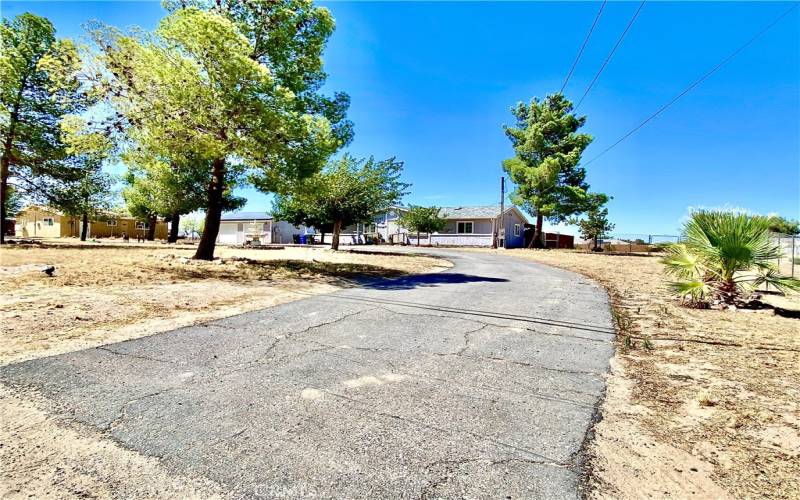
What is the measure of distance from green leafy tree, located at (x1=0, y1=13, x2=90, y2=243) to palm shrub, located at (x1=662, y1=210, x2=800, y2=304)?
2217cm

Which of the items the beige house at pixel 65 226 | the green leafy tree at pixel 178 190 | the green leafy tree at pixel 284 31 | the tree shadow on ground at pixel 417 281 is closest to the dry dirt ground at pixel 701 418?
the tree shadow on ground at pixel 417 281

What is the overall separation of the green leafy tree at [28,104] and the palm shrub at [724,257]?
22.2 m

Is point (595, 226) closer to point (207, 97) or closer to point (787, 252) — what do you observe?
point (787, 252)

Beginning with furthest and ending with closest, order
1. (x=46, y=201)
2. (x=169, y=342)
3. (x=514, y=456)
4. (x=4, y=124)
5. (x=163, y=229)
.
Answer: (x=163, y=229)
(x=46, y=201)
(x=4, y=124)
(x=169, y=342)
(x=514, y=456)

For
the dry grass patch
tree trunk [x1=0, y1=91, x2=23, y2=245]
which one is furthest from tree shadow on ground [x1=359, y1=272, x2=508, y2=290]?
tree trunk [x1=0, y1=91, x2=23, y2=245]

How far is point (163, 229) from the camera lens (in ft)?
161

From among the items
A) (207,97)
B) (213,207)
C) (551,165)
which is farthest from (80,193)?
(551,165)

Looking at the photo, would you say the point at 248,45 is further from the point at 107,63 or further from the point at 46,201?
the point at 46,201

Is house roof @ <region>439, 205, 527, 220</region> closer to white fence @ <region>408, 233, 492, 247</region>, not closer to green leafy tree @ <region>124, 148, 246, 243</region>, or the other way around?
white fence @ <region>408, 233, 492, 247</region>

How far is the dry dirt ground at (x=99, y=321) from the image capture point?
1.96 m

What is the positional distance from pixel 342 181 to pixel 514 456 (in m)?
20.5

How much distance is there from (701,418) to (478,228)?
118 feet

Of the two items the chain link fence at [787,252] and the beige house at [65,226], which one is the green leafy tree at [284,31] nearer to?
the chain link fence at [787,252]

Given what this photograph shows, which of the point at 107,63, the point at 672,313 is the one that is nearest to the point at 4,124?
the point at 107,63
